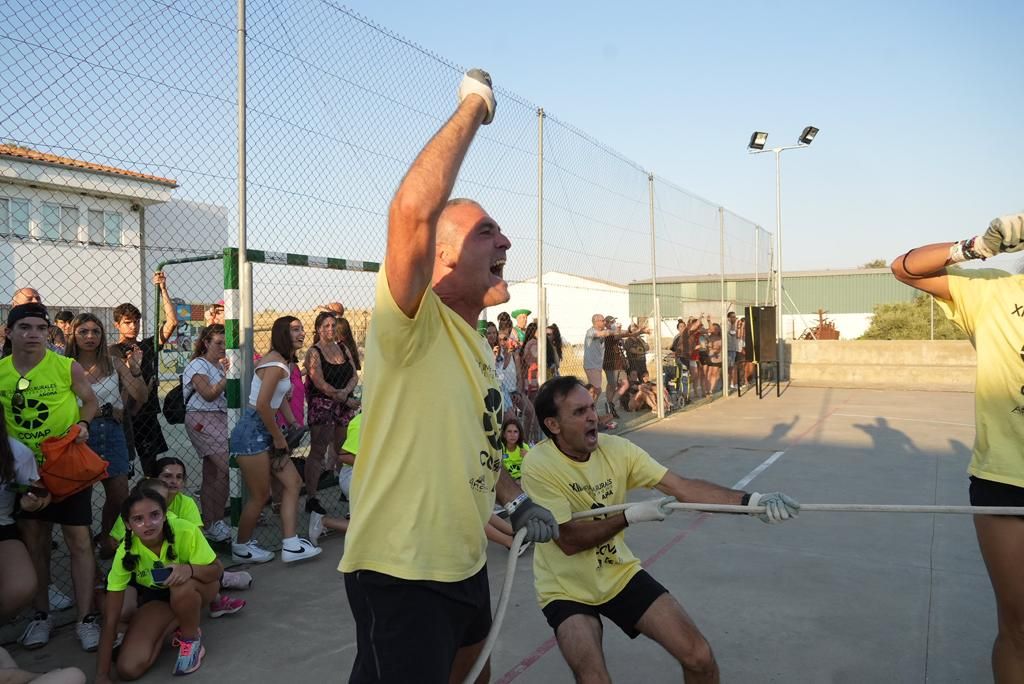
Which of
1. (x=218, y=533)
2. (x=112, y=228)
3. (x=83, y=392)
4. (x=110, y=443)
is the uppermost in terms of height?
(x=112, y=228)

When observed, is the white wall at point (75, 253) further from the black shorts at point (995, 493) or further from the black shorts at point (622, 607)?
the black shorts at point (995, 493)

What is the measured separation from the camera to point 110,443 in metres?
4.57

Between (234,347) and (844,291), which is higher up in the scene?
(844,291)

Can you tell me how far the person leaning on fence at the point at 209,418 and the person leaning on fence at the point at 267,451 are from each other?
43 centimetres

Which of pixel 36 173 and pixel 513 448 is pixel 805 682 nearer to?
pixel 513 448

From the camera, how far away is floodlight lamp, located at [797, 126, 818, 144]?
19.7 meters

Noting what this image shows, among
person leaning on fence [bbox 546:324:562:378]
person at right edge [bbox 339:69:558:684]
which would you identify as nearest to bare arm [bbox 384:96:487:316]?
person at right edge [bbox 339:69:558:684]

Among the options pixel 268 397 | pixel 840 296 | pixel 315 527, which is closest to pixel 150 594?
pixel 268 397

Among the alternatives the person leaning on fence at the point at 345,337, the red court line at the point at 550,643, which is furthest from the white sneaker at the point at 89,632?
the person leaning on fence at the point at 345,337

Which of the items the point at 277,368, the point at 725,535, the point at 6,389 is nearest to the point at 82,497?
the point at 6,389

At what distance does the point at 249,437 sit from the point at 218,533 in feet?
2.53

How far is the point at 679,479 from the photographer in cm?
303

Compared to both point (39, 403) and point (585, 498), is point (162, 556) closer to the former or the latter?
point (39, 403)

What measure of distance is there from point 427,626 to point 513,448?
13.8 ft
